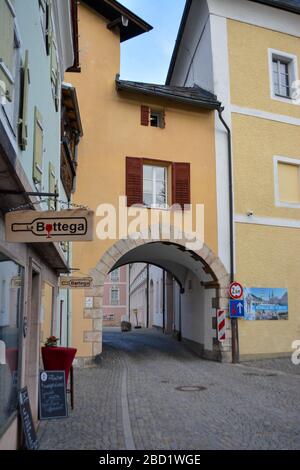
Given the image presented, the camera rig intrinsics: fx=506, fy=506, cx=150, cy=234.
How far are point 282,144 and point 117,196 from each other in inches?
222

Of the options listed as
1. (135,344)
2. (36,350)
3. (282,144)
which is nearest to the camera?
(36,350)

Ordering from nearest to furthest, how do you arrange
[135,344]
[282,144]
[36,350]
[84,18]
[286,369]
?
[36,350], [286,369], [84,18], [282,144], [135,344]

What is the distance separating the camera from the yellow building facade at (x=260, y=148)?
14.7 m

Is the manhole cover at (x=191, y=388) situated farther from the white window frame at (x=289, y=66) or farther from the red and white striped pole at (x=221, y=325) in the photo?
the white window frame at (x=289, y=66)

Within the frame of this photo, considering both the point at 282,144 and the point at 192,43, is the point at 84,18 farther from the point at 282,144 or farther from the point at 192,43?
the point at 282,144

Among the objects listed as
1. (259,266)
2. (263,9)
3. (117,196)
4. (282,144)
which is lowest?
(259,266)

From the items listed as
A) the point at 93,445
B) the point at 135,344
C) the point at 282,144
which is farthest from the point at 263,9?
the point at 93,445

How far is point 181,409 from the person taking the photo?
780cm

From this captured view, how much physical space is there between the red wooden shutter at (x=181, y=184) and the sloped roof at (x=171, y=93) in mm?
1870

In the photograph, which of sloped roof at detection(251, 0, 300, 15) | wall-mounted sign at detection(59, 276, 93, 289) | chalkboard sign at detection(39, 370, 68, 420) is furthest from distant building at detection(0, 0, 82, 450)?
sloped roof at detection(251, 0, 300, 15)

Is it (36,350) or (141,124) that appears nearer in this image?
(36,350)

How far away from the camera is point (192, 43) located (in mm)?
17938

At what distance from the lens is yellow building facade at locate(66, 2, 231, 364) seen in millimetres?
13617
